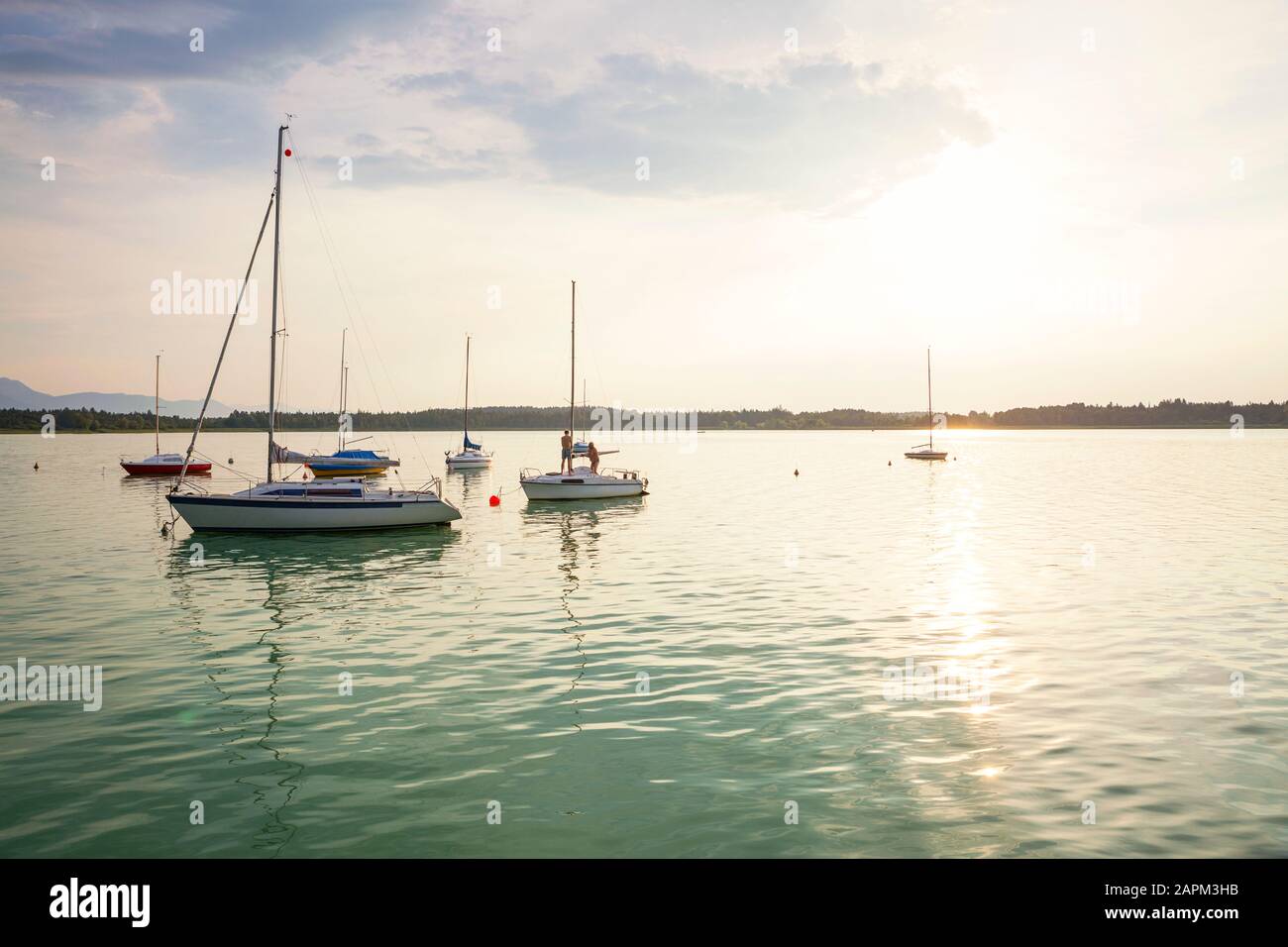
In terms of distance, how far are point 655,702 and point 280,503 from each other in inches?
1103

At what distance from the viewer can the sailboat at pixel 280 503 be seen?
1475 inches

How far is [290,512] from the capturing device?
3800cm

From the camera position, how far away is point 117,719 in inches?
544

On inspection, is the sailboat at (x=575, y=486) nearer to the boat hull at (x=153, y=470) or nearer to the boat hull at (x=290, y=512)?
the boat hull at (x=290, y=512)

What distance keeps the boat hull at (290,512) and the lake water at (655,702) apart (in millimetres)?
3696

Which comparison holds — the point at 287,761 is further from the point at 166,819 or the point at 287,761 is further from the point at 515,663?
the point at 515,663

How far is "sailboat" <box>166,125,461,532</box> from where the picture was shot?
37.5 meters

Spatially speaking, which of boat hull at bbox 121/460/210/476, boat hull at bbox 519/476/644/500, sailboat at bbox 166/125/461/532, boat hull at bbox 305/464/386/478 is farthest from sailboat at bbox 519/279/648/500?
boat hull at bbox 121/460/210/476

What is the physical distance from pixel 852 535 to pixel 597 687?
25.7 m

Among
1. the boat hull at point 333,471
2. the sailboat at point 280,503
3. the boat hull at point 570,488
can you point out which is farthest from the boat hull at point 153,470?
the sailboat at point 280,503

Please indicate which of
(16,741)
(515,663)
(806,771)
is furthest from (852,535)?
(16,741)

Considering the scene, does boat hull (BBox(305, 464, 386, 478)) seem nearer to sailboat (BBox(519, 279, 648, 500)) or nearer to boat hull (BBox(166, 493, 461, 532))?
sailboat (BBox(519, 279, 648, 500))

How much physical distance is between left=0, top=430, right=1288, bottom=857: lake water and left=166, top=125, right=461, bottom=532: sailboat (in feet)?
12.4
